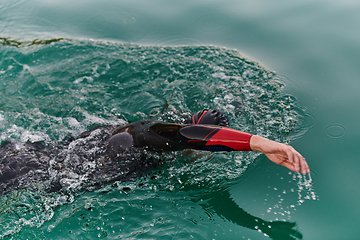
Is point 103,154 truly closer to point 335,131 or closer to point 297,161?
point 297,161

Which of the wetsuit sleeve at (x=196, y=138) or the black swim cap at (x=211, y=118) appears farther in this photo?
the black swim cap at (x=211, y=118)

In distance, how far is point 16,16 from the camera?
530cm

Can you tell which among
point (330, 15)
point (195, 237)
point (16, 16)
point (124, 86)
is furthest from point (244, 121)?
point (16, 16)

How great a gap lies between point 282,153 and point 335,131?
1.26 m

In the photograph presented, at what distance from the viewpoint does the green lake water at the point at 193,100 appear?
223 centimetres

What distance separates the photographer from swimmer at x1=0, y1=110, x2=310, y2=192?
2.23 meters

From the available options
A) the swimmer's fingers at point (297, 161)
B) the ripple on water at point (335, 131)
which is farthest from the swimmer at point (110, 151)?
the ripple on water at point (335, 131)

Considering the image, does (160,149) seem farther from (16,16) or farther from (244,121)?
(16,16)

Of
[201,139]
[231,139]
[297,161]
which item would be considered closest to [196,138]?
[201,139]

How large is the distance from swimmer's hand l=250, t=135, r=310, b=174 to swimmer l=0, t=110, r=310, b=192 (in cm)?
19

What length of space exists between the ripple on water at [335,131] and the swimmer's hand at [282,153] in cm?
114

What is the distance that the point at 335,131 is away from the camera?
9.19 ft

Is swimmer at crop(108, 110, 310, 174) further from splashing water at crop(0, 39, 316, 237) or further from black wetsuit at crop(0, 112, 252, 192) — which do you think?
splashing water at crop(0, 39, 316, 237)

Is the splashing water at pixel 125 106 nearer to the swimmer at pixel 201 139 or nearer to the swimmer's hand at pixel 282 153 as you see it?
the swimmer at pixel 201 139
